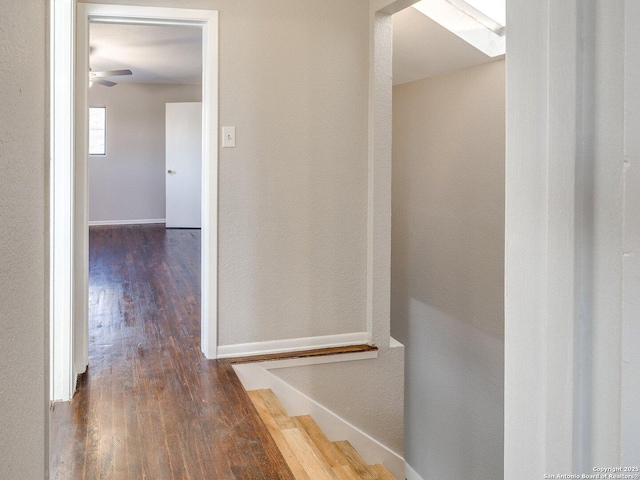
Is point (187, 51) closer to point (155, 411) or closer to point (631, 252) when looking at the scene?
point (155, 411)

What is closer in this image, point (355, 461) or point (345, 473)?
point (345, 473)

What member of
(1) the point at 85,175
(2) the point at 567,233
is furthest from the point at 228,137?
(2) the point at 567,233

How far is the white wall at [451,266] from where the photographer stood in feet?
14.2

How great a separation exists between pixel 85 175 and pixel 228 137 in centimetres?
78

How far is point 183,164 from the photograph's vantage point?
31.0ft

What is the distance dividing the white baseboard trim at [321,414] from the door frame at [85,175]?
10.1 inches

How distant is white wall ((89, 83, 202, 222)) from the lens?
973 centimetres

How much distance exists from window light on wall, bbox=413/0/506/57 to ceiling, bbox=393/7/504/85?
6cm


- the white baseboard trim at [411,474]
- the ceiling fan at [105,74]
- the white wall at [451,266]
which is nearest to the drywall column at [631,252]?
the white wall at [451,266]

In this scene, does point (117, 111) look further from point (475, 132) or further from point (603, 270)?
point (603, 270)

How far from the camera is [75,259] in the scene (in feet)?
10.3

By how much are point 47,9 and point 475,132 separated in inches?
137

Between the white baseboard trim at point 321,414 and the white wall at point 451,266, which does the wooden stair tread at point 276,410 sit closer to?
the white baseboard trim at point 321,414

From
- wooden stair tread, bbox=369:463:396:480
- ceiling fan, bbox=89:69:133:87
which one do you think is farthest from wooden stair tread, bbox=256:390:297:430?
ceiling fan, bbox=89:69:133:87
